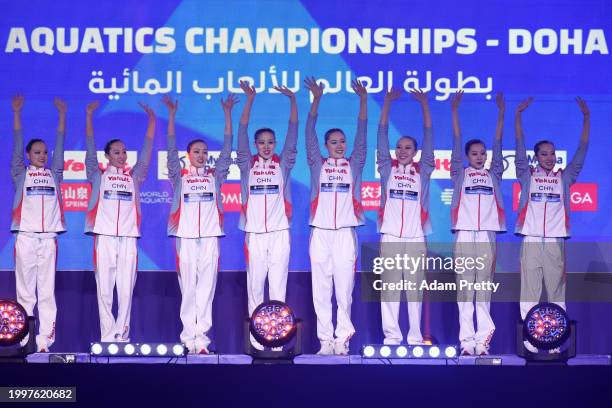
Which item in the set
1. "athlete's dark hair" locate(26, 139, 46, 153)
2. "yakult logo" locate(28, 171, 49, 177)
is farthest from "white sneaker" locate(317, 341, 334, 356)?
"athlete's dark hair" locate(26, 139, 46, 153)

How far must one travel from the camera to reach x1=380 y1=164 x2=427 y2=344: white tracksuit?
6809mm

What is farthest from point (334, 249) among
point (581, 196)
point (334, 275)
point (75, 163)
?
point (75, 163)

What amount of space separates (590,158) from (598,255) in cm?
76

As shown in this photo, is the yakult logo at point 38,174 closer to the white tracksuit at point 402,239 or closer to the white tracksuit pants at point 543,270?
the white tracksuit at point 402,239

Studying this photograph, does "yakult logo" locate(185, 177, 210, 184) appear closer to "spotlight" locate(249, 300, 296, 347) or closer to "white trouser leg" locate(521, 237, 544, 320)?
"spotlight" locate(249, 300, 296, 347)

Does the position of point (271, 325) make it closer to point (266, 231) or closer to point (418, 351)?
point (418, 351)

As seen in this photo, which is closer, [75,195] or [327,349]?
[327,349]

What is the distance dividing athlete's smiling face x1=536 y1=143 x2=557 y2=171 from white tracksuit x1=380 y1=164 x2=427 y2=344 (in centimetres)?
96

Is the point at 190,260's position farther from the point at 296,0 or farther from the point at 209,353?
the point at 296,0

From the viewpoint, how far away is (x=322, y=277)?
6.82 meters

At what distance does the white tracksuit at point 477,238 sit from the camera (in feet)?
22.4

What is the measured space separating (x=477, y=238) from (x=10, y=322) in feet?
11.2

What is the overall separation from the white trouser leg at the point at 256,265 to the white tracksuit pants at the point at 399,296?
901mm

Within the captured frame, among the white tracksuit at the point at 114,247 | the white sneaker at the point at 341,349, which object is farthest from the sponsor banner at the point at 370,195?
the white tracksuit at the point at 114,247
